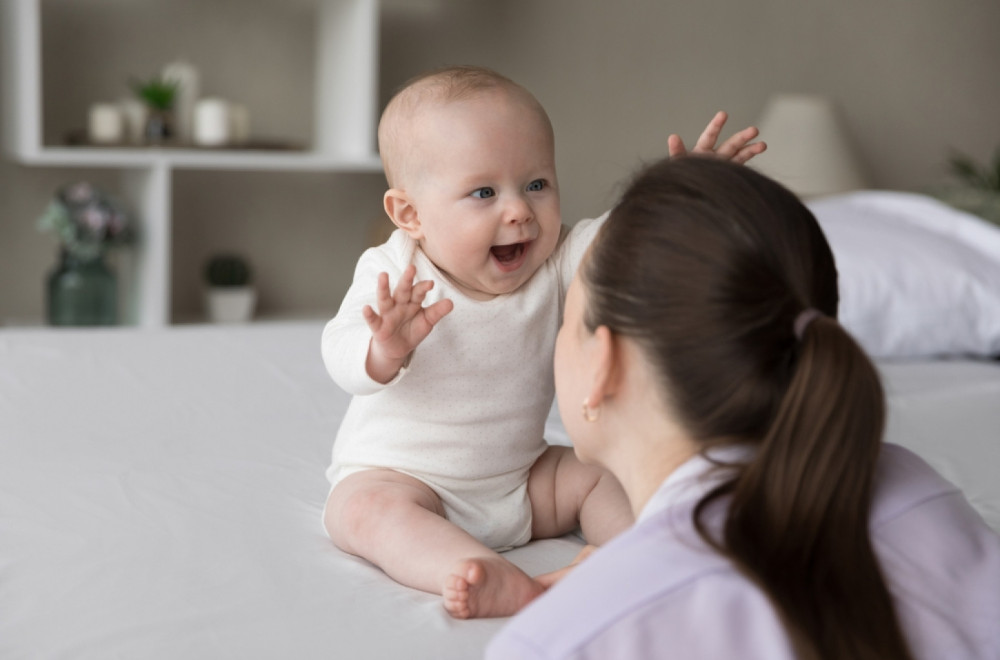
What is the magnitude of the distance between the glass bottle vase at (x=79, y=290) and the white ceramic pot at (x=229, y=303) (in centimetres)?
27

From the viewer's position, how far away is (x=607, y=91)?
3.15m

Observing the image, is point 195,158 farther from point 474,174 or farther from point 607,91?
point 474,174

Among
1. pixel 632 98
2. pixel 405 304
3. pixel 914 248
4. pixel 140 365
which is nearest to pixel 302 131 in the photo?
pixel 632 98

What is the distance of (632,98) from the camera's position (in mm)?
3176

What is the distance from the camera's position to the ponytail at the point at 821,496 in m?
0.65

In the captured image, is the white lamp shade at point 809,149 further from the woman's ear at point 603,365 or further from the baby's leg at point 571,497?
the woman's ear at point 603,365

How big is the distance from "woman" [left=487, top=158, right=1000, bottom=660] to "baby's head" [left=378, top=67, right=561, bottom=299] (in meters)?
0.24

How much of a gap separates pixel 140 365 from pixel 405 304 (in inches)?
34.1

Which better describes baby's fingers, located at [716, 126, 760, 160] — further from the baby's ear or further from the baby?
the baby's ear

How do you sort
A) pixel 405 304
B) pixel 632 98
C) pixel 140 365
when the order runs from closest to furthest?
pixel 405 304 < pixel 140 365 < pixel 632 98

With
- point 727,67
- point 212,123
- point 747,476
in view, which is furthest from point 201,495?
point 727,67

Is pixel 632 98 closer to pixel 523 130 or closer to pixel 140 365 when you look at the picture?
pixel 140 365

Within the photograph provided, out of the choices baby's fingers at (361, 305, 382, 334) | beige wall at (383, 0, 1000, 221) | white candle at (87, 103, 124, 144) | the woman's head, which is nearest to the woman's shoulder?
the woman's head

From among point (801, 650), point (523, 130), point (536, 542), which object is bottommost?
point (536, 542)
